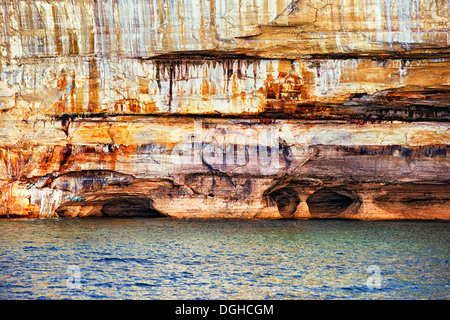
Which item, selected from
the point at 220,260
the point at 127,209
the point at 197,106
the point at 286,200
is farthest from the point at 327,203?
the point at 220,260

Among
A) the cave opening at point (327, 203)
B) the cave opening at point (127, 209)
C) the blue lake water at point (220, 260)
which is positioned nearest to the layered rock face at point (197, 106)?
the blue lake water at point (220, 260)

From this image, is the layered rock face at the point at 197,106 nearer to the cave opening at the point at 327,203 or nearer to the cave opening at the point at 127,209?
the cave opening at the point at 127,209

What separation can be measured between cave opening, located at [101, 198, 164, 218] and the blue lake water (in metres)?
1.67

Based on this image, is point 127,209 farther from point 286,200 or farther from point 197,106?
point 286,200

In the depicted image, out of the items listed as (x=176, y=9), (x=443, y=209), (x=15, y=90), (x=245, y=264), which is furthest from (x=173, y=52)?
(x=443, y=209)

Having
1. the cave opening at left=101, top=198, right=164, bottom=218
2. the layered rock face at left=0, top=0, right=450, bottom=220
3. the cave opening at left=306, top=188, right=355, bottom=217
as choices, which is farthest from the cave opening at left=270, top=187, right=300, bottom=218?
the cave opening at left=101, top=198, right=164, bottom=218

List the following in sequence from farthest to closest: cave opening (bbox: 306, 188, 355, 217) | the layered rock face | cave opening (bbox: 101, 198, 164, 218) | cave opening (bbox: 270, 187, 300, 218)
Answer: cave opening (bbox: 306, 188, 355, 217), cave opening (bbox: 101, 198, 164, 218), cave opening (bbox: 270, 187, 300, 218), the layered rock face

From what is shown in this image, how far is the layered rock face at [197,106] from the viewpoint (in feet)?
54.8

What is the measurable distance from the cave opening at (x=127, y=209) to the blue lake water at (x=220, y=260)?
5.46 feet

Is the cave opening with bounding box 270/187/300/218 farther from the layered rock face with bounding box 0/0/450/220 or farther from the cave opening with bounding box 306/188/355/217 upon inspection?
the layered rock face with bounding box 0/0/450/220

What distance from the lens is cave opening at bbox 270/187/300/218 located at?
19219 millimetres

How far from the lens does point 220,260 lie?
12586mm

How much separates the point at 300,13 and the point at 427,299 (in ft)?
30.0

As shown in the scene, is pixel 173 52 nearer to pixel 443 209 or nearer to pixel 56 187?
pixel 56 187
